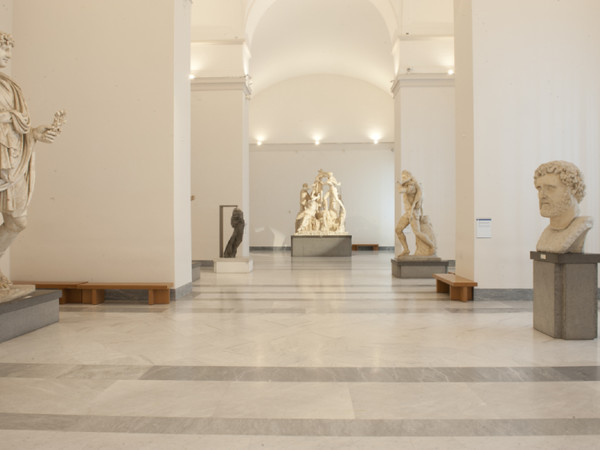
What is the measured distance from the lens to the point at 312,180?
23.7m

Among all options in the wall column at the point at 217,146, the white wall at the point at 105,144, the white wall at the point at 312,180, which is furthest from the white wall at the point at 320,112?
the white wall at the point at 105,144

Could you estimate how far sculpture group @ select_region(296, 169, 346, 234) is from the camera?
719 inches

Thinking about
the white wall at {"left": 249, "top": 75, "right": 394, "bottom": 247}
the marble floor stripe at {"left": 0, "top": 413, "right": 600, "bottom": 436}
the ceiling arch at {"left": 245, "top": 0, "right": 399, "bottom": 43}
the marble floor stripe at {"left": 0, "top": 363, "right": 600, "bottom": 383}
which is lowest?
the marble floor stripe at {"left": 0, "top": 363, "right": 600, "bottom": 383}

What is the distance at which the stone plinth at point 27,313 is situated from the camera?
15.3 ft

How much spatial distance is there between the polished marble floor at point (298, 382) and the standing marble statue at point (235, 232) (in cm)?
603

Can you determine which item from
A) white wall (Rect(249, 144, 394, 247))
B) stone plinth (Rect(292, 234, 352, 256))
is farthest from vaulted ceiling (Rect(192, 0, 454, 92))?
stone plinth (Rect(292, 234, 352, 256))

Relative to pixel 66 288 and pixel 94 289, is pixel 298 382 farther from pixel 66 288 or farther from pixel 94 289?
pixel 66 288

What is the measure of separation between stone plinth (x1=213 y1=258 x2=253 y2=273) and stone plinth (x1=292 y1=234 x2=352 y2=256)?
6.03 m

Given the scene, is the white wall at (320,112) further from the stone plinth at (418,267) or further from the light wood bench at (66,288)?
the light wood bench at (66,288)

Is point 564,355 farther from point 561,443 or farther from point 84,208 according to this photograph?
point 84,208

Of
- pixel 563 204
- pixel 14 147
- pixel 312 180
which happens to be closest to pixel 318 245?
pixel 312 180

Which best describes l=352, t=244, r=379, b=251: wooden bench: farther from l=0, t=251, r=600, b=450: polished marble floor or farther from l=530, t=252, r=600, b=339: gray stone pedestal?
l=530, t=252, r=600, b=339: gray stone pedestal

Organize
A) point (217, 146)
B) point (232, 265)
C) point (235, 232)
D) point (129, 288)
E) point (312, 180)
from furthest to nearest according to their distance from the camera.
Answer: point (312, 180), point (217, 146), point (235, 232), point (232, 265), point (129, 288)

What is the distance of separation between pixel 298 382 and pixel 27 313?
11.3ft
